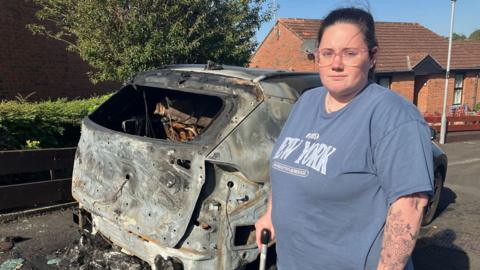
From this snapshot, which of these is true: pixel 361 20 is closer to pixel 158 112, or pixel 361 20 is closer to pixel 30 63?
pixel 158 112

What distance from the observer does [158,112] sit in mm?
4406

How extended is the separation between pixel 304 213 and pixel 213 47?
620 cm

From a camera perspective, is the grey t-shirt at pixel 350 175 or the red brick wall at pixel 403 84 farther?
the red brick wall at pixel 403 84

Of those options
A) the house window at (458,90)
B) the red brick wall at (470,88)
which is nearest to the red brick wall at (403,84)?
the house window at (458,90)

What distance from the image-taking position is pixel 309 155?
1.79m

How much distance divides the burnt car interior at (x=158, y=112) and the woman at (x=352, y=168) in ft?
7.20

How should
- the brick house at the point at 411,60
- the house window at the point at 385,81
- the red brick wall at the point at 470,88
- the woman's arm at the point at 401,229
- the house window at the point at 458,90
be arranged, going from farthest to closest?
the red brick wall at the point at 470,88
the house window at the point at 458,90
the brick house at the point at 411,60
the house window at the point at 385,81
the woman's arm at the point at 401,229

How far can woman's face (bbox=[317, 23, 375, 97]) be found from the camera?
1.73 m

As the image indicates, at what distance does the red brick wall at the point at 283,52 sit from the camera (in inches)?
761

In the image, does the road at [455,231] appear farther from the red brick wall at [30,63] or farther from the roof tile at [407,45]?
the roof tile at [407,45]

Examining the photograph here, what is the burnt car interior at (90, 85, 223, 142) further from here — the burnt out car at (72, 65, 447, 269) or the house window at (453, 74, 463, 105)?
the house window at (453, 74, 463, 105)

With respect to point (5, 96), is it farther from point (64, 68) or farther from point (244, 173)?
point (244, 173)

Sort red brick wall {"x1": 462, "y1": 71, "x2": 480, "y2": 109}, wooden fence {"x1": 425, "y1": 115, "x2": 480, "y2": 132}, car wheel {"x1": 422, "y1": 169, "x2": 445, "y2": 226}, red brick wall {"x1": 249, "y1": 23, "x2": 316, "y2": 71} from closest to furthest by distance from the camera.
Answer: car wheel {"x1": 422, "y1": 169, "x2": 445, "y2": 226} < wooden fence {"x1": 425, "y1": 115, "x2": 480, "y2": 132} < red brick wall {"x1": 249, "y1": 23, "x2": 316, "y2": 71} < red brick wall {"x1": 462, "y1": 71, "x2": 480, "y2": 109}

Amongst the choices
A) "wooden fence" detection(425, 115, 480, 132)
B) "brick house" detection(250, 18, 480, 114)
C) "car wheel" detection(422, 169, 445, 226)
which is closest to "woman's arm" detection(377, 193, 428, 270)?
"car wheel" detection(422, 169, 445, 226)
